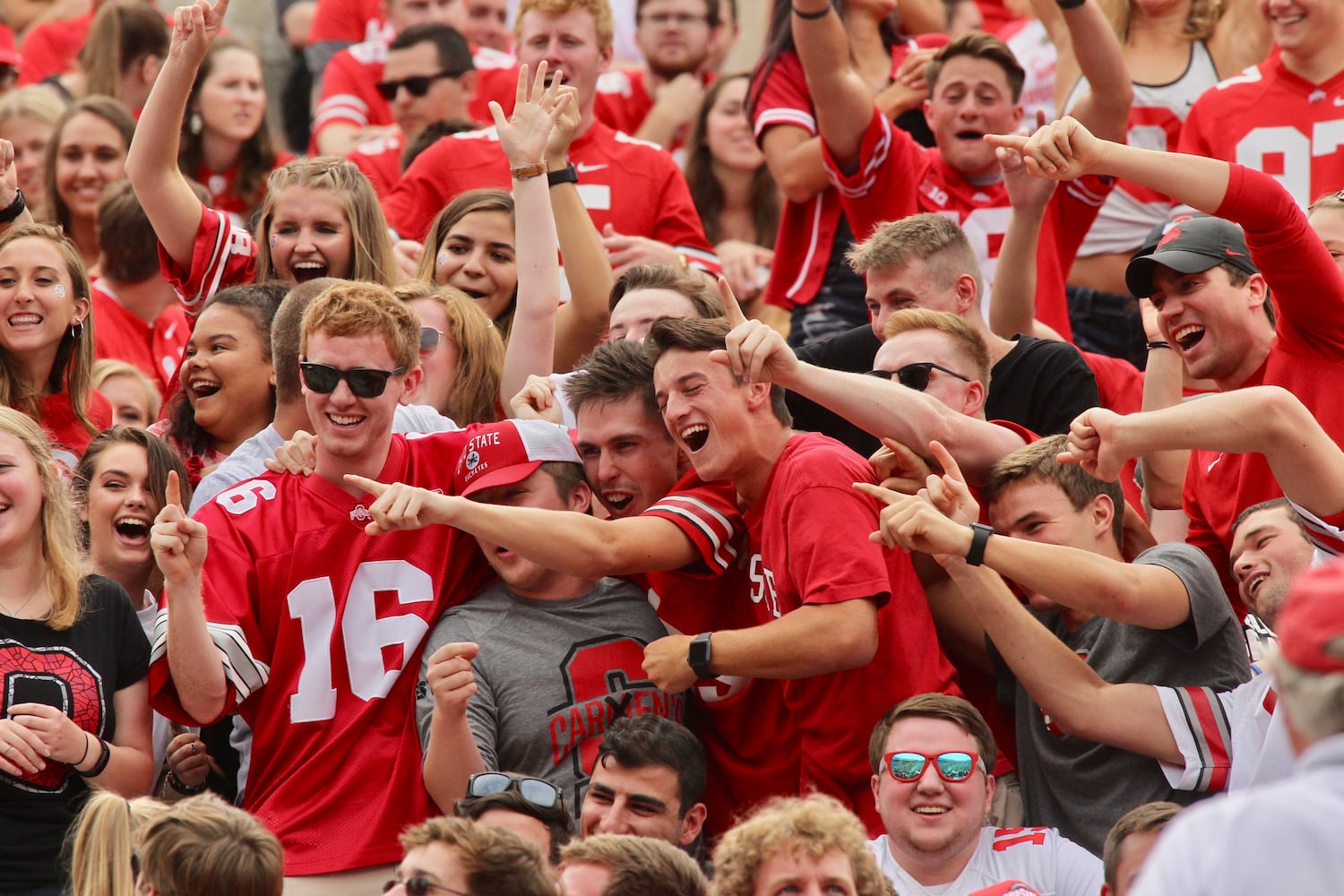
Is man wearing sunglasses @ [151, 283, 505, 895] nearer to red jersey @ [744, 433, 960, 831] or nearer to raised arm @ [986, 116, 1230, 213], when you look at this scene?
red jersey @ [744, 433, 960, 831]

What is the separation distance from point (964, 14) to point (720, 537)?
560 centimetres

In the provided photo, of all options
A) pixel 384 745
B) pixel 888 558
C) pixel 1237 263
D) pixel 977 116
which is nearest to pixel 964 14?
pixel 977 116

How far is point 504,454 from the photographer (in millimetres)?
5094

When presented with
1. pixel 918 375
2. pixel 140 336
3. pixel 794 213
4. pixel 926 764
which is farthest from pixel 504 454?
pixel 140 336

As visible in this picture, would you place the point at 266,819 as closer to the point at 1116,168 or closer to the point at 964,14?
the point at 1116,168

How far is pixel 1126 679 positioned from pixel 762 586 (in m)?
1.02

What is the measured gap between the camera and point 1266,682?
4574 mm

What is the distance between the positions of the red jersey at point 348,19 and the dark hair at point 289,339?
18.3ft

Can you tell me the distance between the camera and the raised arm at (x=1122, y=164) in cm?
460

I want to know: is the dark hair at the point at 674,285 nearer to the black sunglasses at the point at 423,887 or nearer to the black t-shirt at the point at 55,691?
the black t-shirt at the point at 55,691

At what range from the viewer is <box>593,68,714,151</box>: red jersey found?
9430 millimetres

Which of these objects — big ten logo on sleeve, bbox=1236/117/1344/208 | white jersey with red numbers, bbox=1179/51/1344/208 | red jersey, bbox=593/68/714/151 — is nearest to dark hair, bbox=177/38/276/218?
red jersey, bbox=593/68/714/151

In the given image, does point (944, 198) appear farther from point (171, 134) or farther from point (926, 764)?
point (926, 764)

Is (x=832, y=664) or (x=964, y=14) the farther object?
(x=964, y=14)
